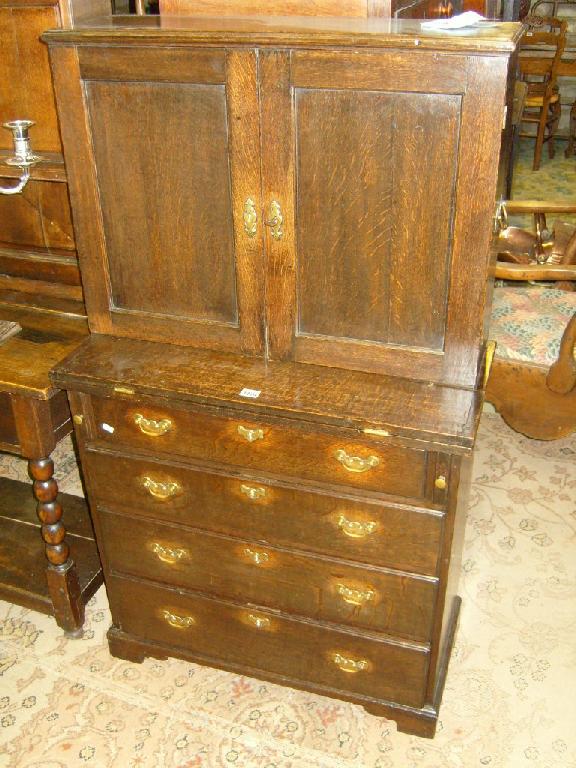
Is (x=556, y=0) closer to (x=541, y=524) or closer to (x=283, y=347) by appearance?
(x=541, y=524)

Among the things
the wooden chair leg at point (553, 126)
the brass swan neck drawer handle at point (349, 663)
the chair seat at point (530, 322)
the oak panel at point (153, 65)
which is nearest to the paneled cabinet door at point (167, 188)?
the oak panel at point (153, 65)

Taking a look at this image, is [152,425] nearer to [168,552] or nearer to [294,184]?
[168,552]

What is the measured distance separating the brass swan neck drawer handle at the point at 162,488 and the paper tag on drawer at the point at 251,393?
0.36 metres

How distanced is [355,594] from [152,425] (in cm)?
68

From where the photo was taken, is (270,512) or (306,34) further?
(270,512)

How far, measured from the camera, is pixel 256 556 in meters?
2.03

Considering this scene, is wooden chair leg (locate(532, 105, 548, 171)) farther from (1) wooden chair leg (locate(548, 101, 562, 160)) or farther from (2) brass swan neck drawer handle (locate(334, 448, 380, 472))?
(2) brass swan neck drawer handle (locate(334, 448, 380, 472))

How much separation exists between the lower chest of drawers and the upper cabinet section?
0.25 m

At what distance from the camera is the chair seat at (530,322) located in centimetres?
280

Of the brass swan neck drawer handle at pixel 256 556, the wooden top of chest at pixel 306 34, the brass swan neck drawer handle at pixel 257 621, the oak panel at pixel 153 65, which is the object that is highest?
the wooden top of chest at pixel 306 34

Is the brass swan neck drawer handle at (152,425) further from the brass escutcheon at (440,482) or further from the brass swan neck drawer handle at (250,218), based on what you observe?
the brass escutcheon at (440,482)

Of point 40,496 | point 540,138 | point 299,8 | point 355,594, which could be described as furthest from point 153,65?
point 540,138

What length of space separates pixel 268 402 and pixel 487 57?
33.8 inches

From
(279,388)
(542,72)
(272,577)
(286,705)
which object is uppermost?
(279,388)
